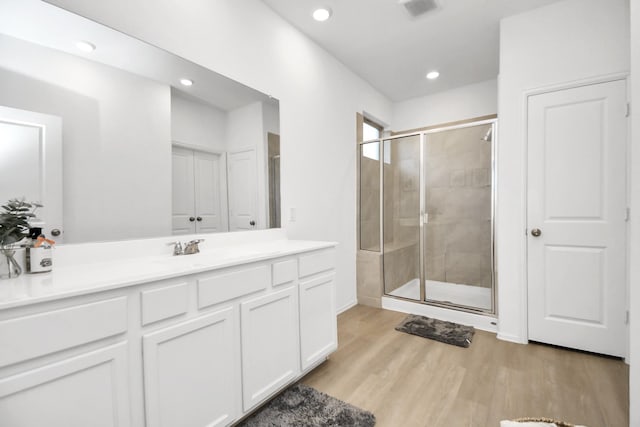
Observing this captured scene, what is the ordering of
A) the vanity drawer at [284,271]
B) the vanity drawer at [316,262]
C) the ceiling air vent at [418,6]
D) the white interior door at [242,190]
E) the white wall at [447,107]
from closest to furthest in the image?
1. the vanity drawer at [284,271]
2. the vanity drawer at [316,262]
3. the white interior door at [242,190]
4. the ceiling air vent at [418,6]
5. the white wall at [447,107]

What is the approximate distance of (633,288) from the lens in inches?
49.6

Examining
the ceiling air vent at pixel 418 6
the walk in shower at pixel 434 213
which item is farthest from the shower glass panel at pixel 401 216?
the ceiling air vent at pixel 418 6

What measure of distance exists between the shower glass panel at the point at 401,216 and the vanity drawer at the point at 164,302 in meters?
2.51

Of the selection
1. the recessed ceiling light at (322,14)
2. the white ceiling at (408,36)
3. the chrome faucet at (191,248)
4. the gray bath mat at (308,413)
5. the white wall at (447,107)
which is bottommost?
the gray bath mat at (308,413)

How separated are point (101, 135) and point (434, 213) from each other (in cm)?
289

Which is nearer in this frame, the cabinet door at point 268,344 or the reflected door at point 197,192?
the cabinet door at point 268,344

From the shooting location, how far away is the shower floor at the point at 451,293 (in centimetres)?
286

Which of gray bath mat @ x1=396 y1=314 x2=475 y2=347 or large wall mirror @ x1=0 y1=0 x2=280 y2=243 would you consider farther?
gray bath mat @ x1=396 y1=314 x2=475 y2=347

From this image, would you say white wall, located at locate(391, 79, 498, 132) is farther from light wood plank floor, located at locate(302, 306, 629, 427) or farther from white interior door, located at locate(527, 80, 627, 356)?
light wood plank floor, located at locate(302, 306, 629, 427)

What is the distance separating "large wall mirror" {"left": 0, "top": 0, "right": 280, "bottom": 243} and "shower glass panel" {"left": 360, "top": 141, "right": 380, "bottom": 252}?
1.70 m

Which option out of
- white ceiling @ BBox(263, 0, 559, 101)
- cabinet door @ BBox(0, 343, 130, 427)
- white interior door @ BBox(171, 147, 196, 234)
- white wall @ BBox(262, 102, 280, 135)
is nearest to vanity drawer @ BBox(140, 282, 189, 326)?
cabinet door @ BBox(0, 343, 130, 427)

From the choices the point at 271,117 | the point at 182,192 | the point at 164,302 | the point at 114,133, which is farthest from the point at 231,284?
the point at 271,117

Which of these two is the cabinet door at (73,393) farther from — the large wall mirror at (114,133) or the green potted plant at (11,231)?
the large wall mirror at (114,133)

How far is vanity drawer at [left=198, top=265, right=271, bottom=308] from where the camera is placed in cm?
127
